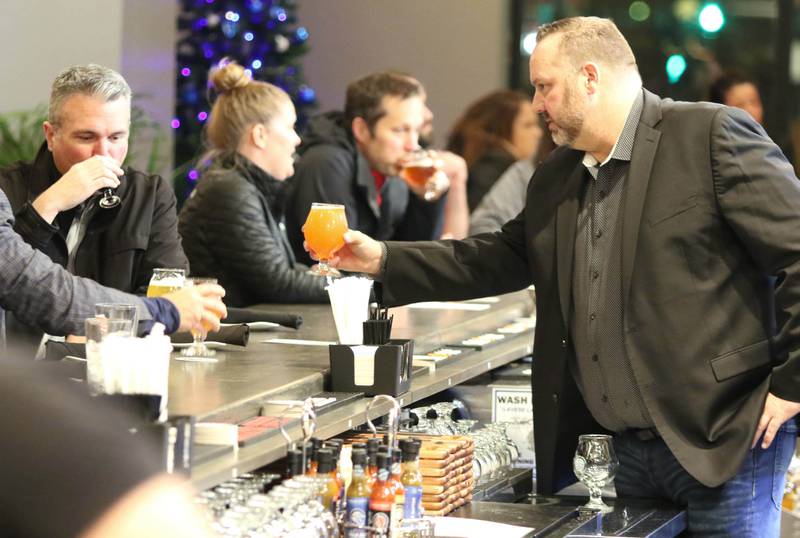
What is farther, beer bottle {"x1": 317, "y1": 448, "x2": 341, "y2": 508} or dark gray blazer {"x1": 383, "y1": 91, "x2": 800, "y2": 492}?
dark gray blazer {"x1": 383, "y1": 91, "x2": 800, "y2": 492}

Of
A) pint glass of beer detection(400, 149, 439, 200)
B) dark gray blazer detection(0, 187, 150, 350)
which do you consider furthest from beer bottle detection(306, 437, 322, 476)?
pint glass of beer detection(400, 149, 439, 200)

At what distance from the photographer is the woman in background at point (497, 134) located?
22.9 ft

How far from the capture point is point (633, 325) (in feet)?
10.3

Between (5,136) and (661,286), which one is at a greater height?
(5,136)

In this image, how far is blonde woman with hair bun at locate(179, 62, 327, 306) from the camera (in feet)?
15.0

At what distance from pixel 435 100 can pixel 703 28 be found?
7.33 feet

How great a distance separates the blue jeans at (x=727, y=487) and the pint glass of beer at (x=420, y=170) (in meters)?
2.47

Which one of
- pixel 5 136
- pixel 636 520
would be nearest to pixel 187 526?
pixel 636 520

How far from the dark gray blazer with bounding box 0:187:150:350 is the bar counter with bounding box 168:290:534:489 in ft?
0.80

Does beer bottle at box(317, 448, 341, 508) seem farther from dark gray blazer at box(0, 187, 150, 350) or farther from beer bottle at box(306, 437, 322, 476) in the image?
dark gray blazer at box(0, 187, 150, 350)

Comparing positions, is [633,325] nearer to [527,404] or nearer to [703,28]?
[527,404]

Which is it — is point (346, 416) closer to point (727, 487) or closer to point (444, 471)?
point (444, 471)

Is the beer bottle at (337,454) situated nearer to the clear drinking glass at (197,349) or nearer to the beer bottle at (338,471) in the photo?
the beer bottle at (338,471)

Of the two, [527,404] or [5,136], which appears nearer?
[527,404]
